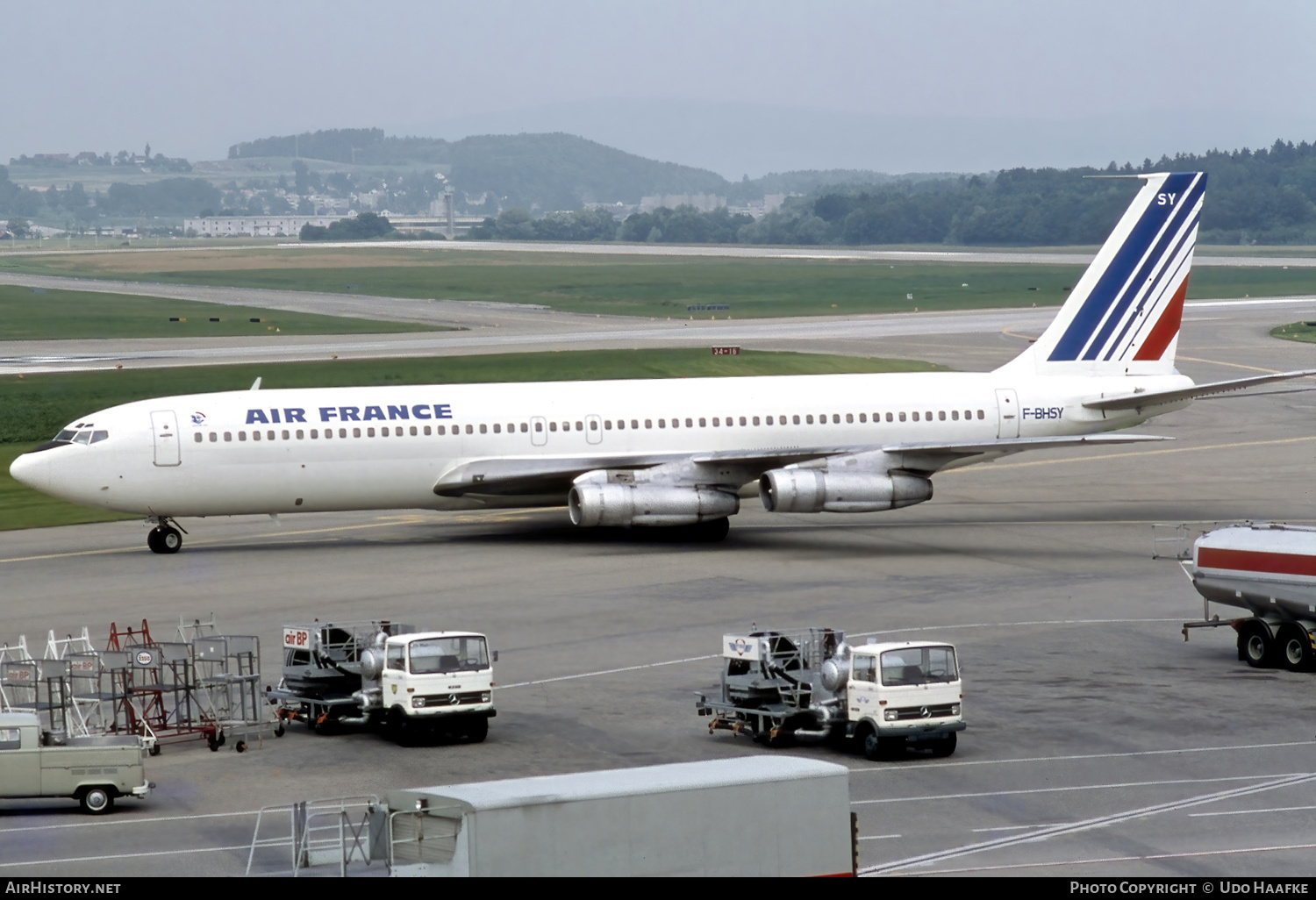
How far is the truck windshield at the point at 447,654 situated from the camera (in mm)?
28875

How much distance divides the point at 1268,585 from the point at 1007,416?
64.5 feet

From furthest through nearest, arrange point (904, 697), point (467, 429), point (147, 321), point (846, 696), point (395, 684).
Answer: point (147, 321)
point (467, 429)
point (395, 684)
point (846, 696)
point (904, 697)

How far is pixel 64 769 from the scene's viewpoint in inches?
976

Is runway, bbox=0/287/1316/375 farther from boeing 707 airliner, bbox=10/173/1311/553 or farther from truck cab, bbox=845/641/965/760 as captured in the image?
truck cab, bbox=845/641/965/760

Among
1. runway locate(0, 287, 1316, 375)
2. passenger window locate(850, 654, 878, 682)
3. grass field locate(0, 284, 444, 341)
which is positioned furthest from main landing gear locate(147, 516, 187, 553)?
grass field locate(0, 284, 444, 341)

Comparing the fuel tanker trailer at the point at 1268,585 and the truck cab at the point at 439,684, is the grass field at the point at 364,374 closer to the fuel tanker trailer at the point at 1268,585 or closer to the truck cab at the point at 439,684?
the truck cab at the point at 439,684

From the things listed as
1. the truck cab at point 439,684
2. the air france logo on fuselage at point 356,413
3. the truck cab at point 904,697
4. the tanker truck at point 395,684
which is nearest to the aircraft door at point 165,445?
the air france logo on fuselage at point 356,413

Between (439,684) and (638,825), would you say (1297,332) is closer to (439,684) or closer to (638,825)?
(439,684)

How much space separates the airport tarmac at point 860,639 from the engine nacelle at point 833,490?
145cm

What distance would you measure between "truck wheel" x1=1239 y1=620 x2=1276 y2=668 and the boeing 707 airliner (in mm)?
13862

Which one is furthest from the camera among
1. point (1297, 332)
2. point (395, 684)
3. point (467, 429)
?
point (1297, 332)

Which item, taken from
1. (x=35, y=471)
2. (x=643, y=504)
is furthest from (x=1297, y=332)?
(x=35, y=471)

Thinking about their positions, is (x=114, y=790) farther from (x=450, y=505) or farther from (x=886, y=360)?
(x=886, y=360)
